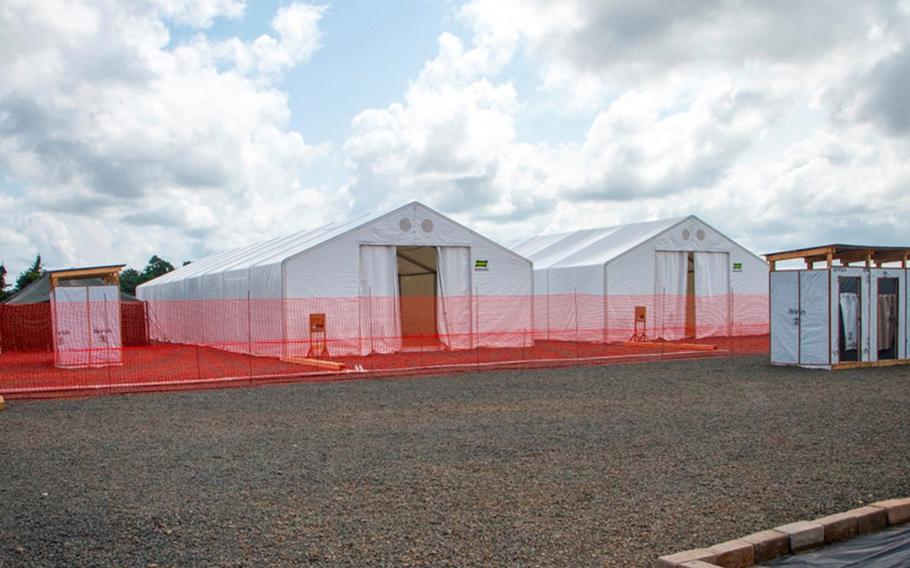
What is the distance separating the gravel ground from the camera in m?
5.58

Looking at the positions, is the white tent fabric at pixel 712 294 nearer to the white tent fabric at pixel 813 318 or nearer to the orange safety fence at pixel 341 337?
the orange safety fence at pixel 341 337

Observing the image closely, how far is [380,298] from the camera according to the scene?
23734 millimetres

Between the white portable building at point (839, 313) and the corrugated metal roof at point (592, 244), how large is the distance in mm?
10191

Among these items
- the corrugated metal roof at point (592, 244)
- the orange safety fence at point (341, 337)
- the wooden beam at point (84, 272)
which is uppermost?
the corrugated metal roof at point (592, 244)

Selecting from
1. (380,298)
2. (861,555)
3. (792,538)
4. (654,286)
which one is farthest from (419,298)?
(861,555)

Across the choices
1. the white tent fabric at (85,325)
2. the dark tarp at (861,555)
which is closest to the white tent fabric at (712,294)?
the white tent fabric at (85,325)

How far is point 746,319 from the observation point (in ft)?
103

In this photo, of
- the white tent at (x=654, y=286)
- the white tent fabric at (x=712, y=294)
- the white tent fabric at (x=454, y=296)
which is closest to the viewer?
the white tent fabric at (x=454, y=296)

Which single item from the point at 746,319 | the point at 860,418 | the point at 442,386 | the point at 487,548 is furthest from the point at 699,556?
the point at 746,319

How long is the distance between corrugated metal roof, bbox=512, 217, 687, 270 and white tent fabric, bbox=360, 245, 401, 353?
8626mm

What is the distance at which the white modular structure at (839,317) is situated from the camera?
18.3m

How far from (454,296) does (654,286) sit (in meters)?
8.80

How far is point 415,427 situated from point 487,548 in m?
5.22

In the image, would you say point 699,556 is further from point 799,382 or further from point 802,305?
point 802,305
